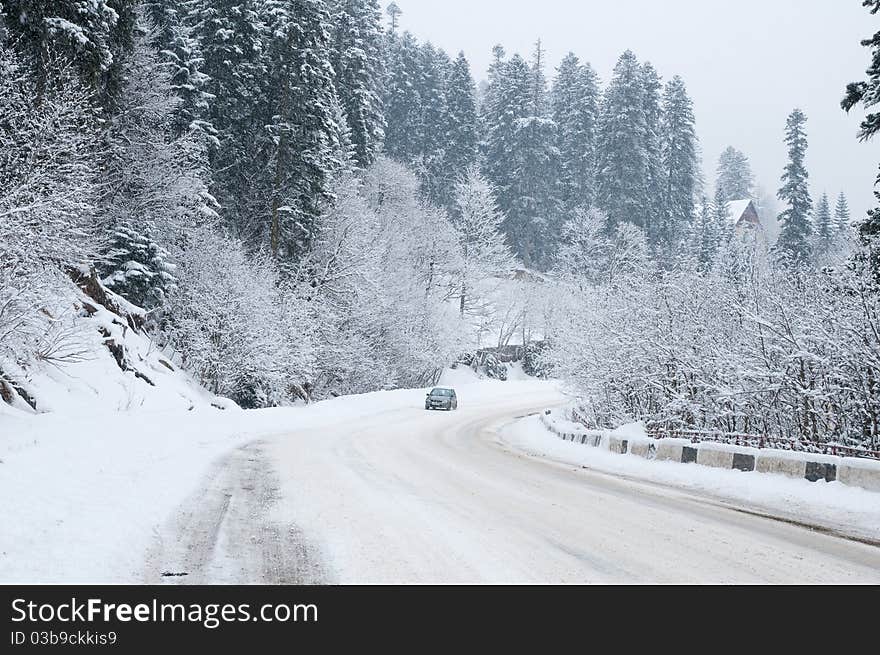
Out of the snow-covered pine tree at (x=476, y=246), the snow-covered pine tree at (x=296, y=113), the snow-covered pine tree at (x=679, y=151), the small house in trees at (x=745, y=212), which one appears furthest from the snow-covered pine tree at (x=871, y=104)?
the small house in trees at (x=745, y=212)

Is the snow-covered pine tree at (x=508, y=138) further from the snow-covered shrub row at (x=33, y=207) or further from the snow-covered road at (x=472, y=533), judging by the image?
the snow-covered road at (x=472, y=533)

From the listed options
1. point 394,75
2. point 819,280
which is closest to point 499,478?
point 819,280

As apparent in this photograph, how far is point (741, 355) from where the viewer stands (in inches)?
566

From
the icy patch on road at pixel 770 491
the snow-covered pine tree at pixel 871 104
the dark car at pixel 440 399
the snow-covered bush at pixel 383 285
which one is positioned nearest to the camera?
the icy patch on road at pixel 770 491

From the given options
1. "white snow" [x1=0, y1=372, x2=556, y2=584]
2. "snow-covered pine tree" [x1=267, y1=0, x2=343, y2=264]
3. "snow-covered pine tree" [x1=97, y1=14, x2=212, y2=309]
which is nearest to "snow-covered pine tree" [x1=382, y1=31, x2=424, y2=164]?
"snow-covered pine tree" [x1=267, y1=0, x2=343, y2=264]

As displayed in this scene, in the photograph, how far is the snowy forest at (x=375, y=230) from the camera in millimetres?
13672

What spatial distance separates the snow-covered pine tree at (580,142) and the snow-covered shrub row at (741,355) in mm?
54844

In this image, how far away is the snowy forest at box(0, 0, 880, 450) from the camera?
1367 cm

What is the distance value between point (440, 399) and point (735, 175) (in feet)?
355

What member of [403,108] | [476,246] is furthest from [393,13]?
[476,246]

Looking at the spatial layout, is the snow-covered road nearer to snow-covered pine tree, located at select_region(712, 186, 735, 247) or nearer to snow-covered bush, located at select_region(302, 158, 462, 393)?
snow-covered bush, located at select_region(302, 158, 462, 393)

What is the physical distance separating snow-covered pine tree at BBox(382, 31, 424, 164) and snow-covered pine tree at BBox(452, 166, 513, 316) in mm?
10729
